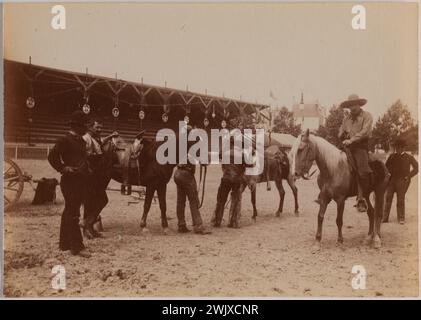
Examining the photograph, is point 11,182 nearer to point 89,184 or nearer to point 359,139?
point 89,184

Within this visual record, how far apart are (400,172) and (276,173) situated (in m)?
1.80

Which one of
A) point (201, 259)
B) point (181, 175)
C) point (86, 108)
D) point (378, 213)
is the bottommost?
point (201, 259)

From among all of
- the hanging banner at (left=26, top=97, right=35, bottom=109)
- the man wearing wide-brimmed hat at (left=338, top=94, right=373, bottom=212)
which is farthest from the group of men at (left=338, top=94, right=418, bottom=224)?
the hanging banner at (left=26, top=97, right=35, bottom=109)

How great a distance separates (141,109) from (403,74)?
3934mm

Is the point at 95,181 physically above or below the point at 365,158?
below

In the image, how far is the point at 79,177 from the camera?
17.7 feet

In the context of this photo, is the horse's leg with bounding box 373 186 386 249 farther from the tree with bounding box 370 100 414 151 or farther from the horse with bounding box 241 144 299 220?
the horse with bounding box 241 144 299 220

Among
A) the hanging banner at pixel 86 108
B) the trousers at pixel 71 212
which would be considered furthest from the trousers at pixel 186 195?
the hanging banner at pixel 86 108

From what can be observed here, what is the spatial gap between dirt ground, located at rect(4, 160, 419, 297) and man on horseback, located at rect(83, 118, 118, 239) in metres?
0.19

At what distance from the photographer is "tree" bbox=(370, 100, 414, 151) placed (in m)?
5.79

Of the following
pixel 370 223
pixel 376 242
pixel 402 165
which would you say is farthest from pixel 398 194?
pixel 376 242
